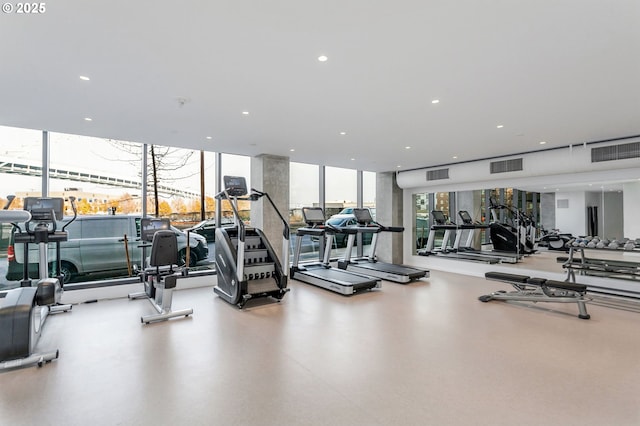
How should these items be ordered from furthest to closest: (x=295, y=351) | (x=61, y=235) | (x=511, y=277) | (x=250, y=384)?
1. (x=511, y=277)
2. (x=61, y=235)
3. (x=295, y=351)
4. (x=250, y=384)

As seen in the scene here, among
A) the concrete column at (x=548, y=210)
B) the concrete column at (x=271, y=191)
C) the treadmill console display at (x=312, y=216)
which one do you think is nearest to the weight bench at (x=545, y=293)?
the concrete column at (x=548, y=210)

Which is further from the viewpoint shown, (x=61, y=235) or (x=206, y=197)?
(x=206, y=197)

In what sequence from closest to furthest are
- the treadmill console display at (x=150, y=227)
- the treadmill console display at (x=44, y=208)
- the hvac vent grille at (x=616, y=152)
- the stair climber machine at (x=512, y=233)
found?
the treadmill console display at (x=44, y=208) < the hvac vent grille at (x=616, y=152) < the treadmill console display at (x=150, y=227) < the stair climber machine at (x=512, y=233)

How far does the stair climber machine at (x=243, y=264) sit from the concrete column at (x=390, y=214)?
4317 mm

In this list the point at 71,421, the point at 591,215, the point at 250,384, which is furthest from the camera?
the point at 591,215

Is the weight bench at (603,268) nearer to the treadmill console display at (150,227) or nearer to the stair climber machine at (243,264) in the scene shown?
the stair climber machine at (243,264)

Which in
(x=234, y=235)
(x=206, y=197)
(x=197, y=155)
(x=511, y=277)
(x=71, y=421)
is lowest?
(x=71, y=421)

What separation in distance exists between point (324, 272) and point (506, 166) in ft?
14.7

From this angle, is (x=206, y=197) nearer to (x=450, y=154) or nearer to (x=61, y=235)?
(x=61, y=235)

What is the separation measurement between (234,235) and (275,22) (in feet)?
13.0

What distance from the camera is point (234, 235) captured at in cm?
555

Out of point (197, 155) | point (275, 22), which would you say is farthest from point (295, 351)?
point (197, 155)

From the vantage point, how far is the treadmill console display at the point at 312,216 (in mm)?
6727

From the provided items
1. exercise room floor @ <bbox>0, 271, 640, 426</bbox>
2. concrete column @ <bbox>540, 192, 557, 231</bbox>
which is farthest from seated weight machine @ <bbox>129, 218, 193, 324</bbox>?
concrete column @ <bbox>540, 192, 557, 231</bbox>
